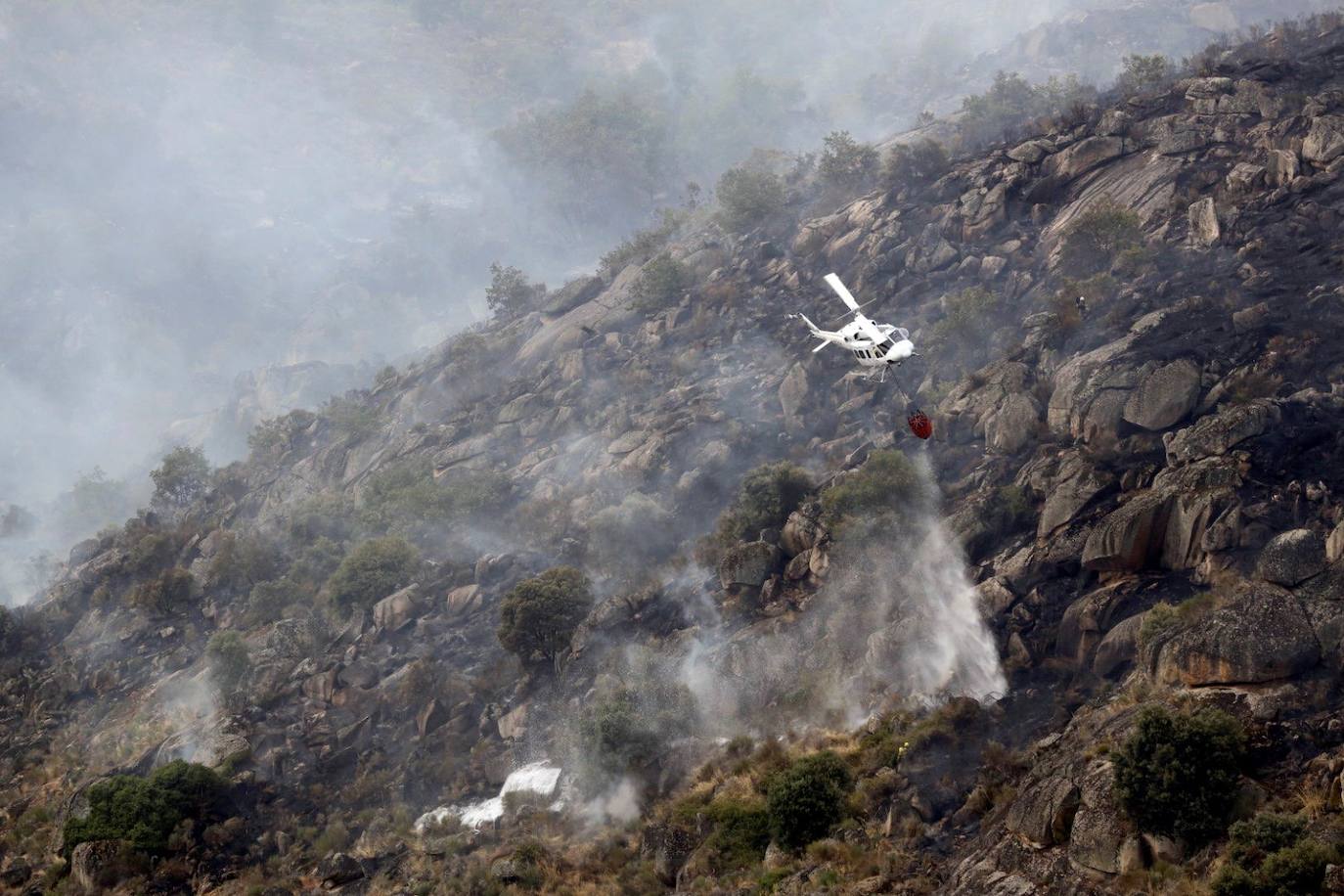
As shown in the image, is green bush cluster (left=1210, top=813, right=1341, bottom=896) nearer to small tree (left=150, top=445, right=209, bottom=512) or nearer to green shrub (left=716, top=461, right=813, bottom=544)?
green shrub (left=716, top=461, right=813, bottom=544)

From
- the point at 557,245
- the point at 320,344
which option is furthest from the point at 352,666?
the point at 320,344

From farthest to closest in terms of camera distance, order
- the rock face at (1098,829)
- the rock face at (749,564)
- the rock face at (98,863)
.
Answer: the rock face at (749,564)
the rock face at (98,863)
the rock face at (1098,829)

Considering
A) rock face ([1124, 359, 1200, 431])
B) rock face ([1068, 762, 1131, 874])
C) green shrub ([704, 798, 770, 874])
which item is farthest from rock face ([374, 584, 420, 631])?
rock face ([1068, 762, 1131, 874])

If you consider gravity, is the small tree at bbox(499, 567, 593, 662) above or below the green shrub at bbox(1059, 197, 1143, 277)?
below

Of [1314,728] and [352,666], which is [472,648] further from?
[1314,728]

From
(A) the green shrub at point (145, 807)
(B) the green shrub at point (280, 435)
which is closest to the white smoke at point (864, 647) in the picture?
(A) the green shrub at point (145, 807)

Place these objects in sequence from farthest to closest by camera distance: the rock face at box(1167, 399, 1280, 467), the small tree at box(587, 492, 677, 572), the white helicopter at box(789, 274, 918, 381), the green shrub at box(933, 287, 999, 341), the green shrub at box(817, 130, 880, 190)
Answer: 1. the green shrub at box(817, 130, 880, 190)
2. the green shrub at box(933, 287, 999, 341)
3. the small tree at box(587, 492, 677, 572)
4. the white helicopter at box(789, 274, 918, 381)
5. the rock face at box(1167, 399, 1280, 467)

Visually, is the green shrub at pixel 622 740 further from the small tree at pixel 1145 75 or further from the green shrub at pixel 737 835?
the small tree at pixel 1145 75
